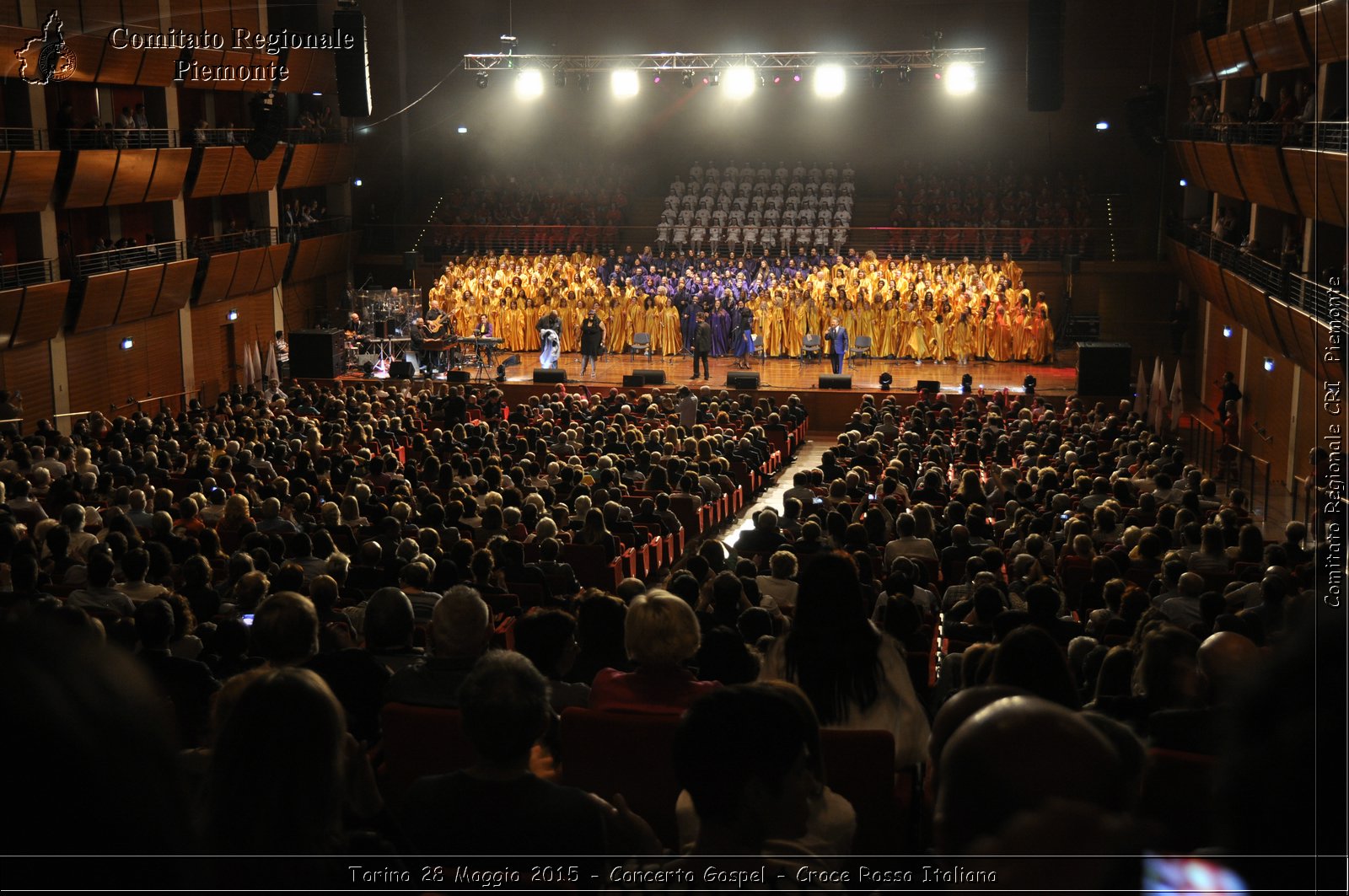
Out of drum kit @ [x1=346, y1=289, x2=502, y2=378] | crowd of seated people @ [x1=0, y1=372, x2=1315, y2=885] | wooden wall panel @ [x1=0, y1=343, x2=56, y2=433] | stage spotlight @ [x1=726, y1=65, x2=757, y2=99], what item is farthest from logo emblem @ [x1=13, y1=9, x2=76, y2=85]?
stage spotlight @ [x1=726, y1=65, x2=757, y2=99]

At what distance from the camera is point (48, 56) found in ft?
62.9

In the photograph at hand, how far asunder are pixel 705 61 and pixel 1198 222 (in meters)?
14.3

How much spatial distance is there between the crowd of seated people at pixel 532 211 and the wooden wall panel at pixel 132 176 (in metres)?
9.67

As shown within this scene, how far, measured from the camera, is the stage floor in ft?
79.3

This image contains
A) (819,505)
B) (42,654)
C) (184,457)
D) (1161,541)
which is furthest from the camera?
(184,457)

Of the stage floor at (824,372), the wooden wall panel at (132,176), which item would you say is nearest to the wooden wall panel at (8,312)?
the wooden wall panel at (132,176)

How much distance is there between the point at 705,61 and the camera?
34.5m

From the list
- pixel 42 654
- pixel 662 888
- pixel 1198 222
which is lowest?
pixel 662 888

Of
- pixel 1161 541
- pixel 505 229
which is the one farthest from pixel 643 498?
pixel 505 229

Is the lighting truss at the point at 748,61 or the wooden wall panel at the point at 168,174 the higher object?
the lighting truss at the point at 748,61

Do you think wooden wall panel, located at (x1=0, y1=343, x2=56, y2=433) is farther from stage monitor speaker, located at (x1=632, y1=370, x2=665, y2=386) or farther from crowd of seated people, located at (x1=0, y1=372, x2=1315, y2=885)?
stage monitor speaker, located at (x1=632, y1=370, x2=665, y2=386)

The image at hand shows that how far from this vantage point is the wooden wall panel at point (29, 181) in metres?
18.7

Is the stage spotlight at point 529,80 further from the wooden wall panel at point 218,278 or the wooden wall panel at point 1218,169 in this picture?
the wooden wall panel at point 1218,169

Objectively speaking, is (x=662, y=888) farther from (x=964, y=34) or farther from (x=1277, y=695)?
(x=964, y=34)
